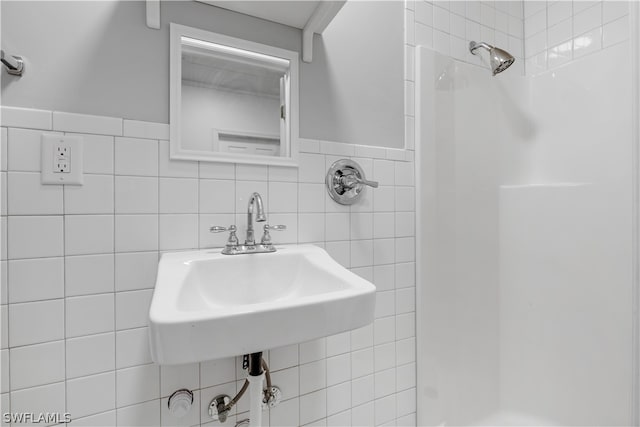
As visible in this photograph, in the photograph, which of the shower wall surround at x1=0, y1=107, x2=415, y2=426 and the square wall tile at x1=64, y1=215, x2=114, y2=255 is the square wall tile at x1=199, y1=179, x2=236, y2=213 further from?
the square wall tile at x1=64, y1=215, x2=114, y2=255

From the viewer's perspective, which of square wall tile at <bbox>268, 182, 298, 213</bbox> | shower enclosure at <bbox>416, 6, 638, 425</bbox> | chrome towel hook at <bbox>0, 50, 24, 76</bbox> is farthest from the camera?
shower enclosure at <bbox>416, 6, 638, 425</bbox>

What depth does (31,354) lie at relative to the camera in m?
0.75

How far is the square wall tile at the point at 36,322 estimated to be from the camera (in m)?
0.74

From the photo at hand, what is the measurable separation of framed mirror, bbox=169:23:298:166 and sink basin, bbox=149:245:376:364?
0.32 meters

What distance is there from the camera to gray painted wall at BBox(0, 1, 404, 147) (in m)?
0.76

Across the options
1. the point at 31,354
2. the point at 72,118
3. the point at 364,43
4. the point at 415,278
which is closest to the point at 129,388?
the point at 31,354

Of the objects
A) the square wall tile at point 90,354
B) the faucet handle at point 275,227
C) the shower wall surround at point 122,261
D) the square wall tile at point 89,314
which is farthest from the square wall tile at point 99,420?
the faucet handle at point 275,227

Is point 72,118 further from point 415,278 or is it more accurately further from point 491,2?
point 491,2

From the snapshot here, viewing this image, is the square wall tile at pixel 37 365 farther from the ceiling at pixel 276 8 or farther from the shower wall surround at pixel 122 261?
the ceiling at pixel 276 8

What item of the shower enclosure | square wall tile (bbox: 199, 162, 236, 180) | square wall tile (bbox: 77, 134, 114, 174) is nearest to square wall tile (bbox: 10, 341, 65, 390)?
square wall tile (bbox: 77, 134, 114, 174)

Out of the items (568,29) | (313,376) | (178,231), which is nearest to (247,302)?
(178,231)

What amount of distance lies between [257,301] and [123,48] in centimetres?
80

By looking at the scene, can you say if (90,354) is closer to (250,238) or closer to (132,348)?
(132,348)

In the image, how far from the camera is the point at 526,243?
4.78 ft
